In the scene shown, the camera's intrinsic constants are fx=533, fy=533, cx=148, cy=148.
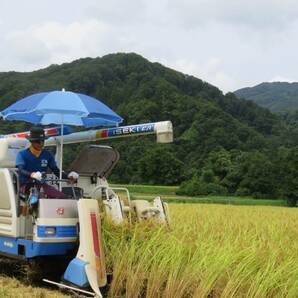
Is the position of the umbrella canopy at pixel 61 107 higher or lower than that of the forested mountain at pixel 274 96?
lower

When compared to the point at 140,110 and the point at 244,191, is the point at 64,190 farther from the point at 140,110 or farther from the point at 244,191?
→ the point at 140,110

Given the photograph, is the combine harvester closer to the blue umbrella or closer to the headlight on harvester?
the headlight on harvester

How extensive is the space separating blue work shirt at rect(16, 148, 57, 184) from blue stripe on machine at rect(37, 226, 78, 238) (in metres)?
0.91

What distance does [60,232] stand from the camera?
22.6 feet

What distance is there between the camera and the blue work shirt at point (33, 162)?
7.40m

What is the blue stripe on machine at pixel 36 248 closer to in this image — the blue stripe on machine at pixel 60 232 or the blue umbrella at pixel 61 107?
the blue stripe on machine at pixel 60 232

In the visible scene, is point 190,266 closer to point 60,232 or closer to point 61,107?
point 60,232

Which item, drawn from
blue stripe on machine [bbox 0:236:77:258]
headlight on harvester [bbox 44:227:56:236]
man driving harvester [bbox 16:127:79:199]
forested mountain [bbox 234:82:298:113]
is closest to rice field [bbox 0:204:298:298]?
blue stripe on machine [bbox 0:236:77:258]

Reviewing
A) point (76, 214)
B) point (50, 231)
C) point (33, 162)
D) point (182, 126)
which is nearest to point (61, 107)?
point (33, 162)

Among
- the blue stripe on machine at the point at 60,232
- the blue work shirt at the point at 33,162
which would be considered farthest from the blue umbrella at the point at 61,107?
the blue stripe on machine at the point at 60,232

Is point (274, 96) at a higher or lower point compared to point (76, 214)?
higher

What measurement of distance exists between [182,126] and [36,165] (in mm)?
60985

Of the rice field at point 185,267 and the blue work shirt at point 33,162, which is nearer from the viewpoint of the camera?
the rice field at point 185,267

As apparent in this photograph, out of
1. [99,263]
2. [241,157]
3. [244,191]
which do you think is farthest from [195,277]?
[241,157]
